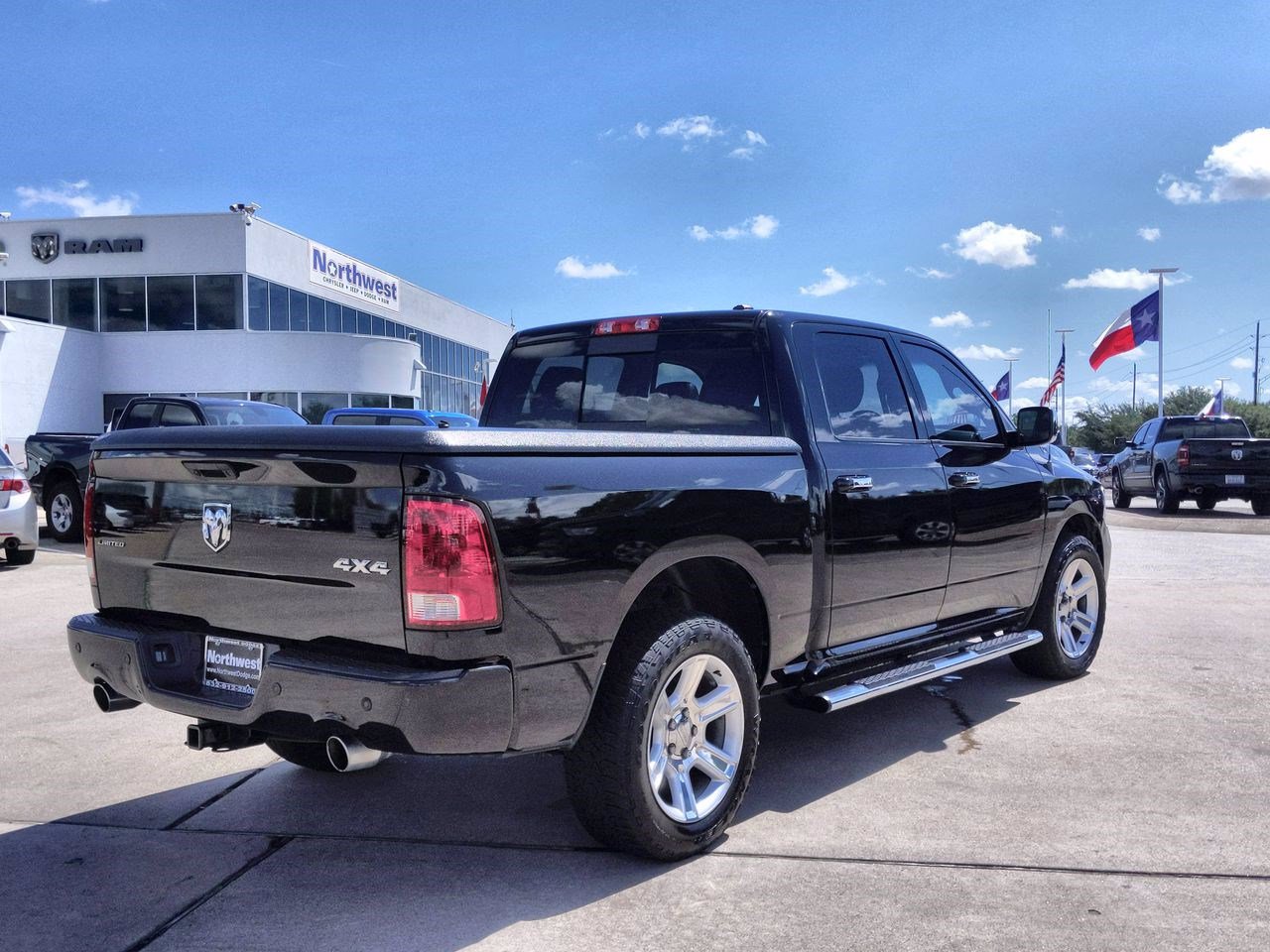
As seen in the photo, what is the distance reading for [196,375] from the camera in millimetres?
32906

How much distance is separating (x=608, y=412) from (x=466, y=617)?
2.01 m

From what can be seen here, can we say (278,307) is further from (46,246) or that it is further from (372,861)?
(372,861)

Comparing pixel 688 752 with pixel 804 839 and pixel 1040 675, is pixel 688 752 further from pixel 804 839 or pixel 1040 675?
pixel 1040 675

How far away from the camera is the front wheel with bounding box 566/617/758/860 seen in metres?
3.38

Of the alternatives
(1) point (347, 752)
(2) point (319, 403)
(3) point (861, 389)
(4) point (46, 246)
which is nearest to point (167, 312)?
(4) point (46, 246)

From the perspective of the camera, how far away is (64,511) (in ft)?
45.4

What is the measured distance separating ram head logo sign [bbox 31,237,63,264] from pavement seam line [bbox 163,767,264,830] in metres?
33.2

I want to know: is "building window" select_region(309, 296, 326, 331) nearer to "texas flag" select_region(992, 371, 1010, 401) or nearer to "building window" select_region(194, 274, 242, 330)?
"building window" select_region(194, 274, 242, 330)

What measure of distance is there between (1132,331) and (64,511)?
31390mm

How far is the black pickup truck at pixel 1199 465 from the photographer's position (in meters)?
18.1

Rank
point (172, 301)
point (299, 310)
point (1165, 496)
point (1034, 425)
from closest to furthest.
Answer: point (1034, 425)
point (1165, 496)
point (172, 301)
point (299, 310)

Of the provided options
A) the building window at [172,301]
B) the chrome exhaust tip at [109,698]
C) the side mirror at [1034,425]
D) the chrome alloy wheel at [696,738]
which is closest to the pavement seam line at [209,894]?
the chrome exhaust tip at [109,698]

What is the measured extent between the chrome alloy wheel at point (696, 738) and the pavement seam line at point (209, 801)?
5.90 ft

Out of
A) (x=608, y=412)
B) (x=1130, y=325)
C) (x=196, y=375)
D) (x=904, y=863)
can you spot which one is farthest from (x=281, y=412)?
(x=1130, y=325)
